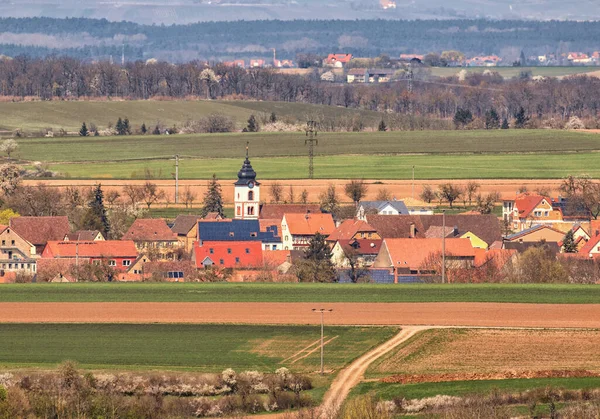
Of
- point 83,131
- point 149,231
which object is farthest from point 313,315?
point 83,131

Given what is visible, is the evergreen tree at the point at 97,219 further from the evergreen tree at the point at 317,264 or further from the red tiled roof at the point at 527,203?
the red tiled roof at the point at 527,203

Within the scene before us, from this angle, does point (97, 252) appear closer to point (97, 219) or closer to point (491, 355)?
point (97, 219)

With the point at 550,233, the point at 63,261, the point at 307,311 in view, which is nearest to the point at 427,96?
the point at 550,233

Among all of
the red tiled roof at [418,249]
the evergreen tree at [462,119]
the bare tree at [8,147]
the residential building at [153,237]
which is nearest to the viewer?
the red tiled roof at [418,249]

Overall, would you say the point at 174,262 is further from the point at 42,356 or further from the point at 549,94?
the point at 549,94

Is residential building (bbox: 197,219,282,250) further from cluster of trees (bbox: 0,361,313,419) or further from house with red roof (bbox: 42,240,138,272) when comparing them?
cluster of trees (bbox: 0,361,313,419)

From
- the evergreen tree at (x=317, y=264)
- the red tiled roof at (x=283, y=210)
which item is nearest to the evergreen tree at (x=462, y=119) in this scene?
the red tiled roof at (x=283, y=210)

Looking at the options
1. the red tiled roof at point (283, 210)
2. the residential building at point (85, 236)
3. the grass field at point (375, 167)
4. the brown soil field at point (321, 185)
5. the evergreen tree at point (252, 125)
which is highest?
the evergreen tree at point (252, 125)
